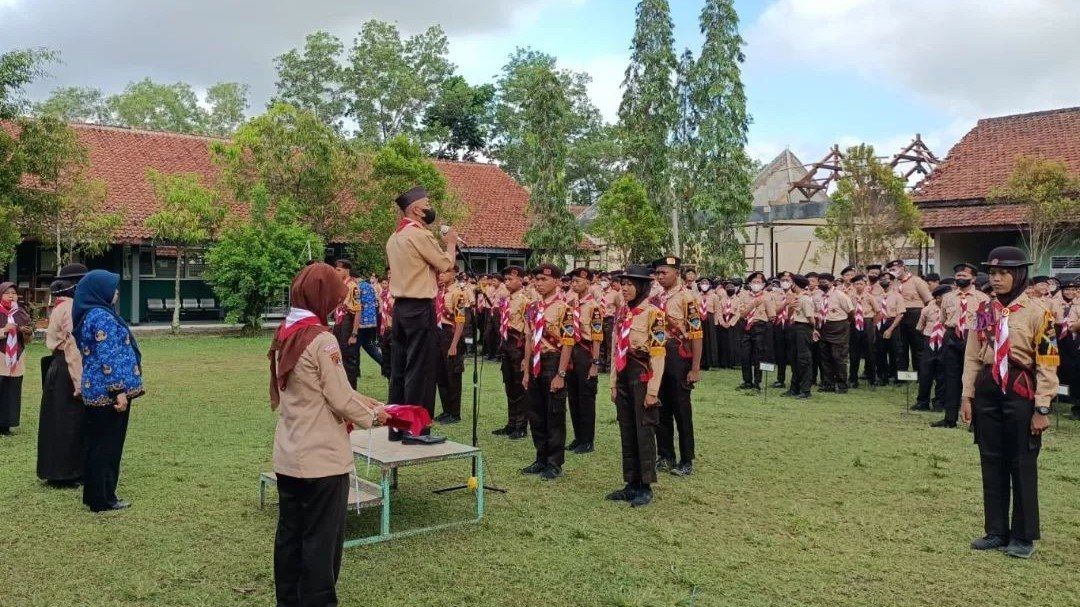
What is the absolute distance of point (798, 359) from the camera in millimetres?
13578

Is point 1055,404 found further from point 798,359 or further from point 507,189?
point 507,189

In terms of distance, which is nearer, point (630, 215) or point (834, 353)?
point (834, 353)

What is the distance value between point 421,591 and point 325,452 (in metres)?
1.25

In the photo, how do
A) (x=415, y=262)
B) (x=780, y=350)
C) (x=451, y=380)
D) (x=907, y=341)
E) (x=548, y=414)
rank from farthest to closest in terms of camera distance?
1. (x=780, y=350)
2. (x=907, y=341)
3. (x=451, y=380)
4. (x=548, y=414)
5. (x=415, y=262)

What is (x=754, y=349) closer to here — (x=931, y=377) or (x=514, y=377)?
(x=931, y=377)

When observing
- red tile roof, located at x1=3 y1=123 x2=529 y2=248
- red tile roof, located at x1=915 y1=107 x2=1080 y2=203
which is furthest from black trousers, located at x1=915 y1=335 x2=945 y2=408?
red tile roof, located at x1=3 y1=123 x2=529 y2=248

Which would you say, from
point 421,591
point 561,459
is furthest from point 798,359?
point 421,591

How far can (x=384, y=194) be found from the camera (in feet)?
78.8

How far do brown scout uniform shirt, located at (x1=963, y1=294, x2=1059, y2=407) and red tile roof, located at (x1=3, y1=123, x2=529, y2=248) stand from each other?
23.0 metres

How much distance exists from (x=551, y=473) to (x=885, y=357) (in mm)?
9414

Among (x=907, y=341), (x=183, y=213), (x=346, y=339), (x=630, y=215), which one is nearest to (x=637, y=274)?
(x=346, y=339)

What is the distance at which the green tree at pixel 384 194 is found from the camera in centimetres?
2378

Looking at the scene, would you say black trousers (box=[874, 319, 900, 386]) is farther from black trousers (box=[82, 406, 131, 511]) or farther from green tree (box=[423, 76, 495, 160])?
green tree (box=[423, 76, 495, 160])

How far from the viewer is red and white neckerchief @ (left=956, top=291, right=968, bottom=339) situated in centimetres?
1091
